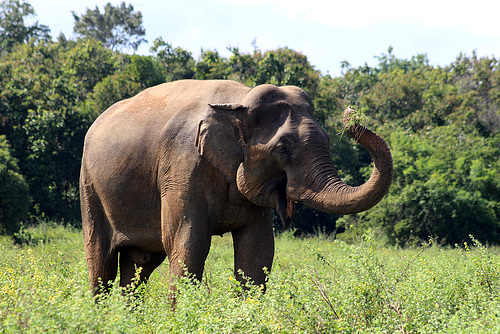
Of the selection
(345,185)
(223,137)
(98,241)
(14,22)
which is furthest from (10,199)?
(14,22)

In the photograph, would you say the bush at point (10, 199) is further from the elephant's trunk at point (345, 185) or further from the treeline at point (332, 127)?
the elephant's trunk at point (345, 185)

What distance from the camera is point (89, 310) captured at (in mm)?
4398

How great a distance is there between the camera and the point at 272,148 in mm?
6109

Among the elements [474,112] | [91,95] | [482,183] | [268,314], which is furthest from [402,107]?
[268,314]

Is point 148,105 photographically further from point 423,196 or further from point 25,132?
point 25,132

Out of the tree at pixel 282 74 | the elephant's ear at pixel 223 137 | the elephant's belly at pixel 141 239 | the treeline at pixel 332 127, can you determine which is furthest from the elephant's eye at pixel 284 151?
the tree at pixel 282 74

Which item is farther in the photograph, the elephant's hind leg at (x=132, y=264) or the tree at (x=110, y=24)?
the tree at (x=110, y=24)

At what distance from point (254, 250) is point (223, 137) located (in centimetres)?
111

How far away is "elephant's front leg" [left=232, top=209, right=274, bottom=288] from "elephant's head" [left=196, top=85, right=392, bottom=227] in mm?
449

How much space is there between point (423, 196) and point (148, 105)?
51.1ft

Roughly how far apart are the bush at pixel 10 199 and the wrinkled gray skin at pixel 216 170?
1173 cm

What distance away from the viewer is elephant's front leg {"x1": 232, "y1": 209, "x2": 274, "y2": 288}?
21.6 feet

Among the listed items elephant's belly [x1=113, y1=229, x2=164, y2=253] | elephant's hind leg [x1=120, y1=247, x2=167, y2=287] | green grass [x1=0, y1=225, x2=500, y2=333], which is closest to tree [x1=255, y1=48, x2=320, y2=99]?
elephant's hind leg [x1=120, y1=247, x2=167, y2=287]

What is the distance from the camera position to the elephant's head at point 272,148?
19.6 feet
